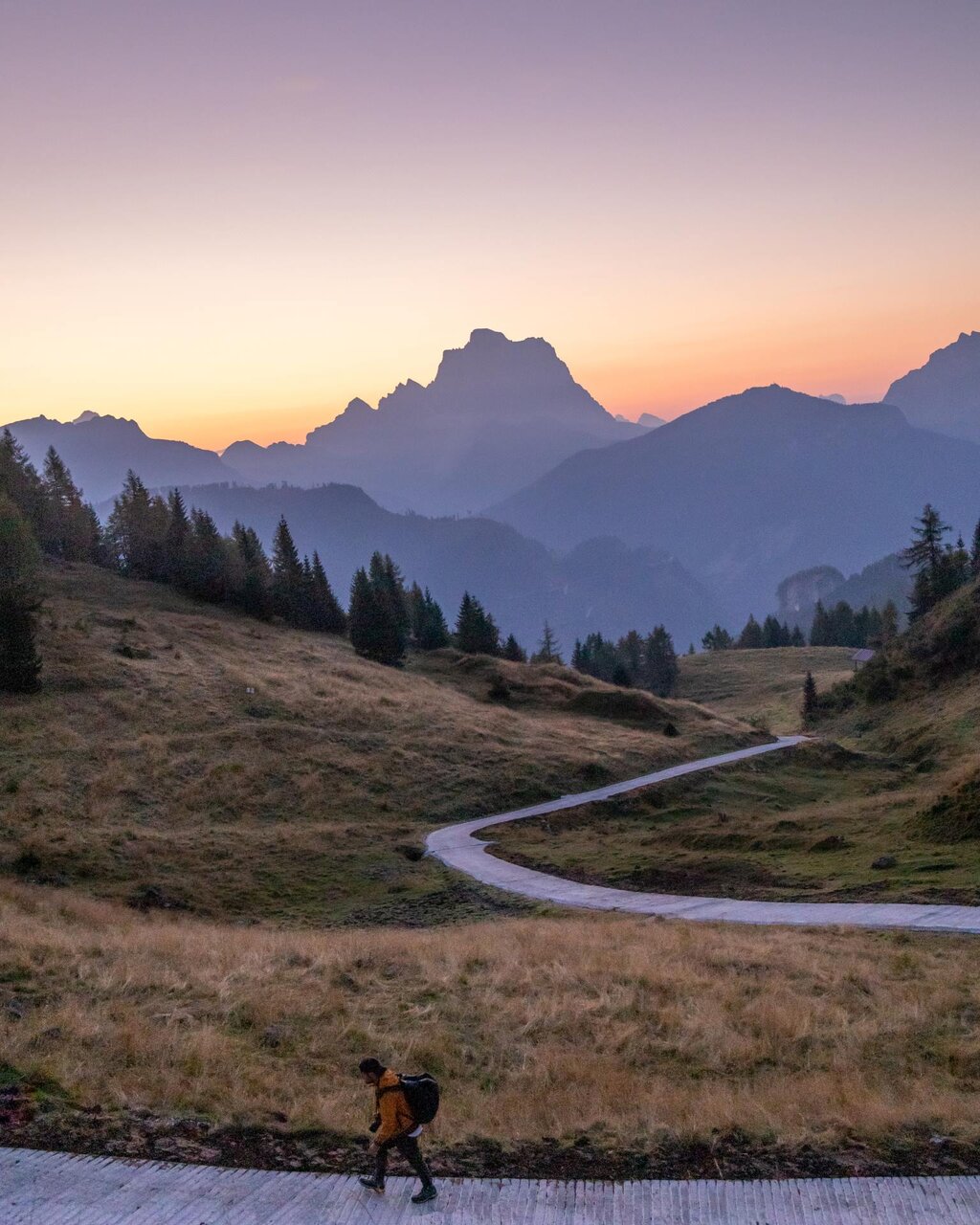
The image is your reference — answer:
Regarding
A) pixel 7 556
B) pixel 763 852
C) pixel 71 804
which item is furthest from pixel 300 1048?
pixel 7 556

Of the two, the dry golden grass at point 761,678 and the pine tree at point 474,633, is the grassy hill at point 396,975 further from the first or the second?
the dry golden grass at point 761,678

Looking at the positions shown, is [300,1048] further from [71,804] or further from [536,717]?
[536,717]

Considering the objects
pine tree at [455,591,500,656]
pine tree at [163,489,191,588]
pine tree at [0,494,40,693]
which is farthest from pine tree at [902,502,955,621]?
pine tree at [0,494,40,693]

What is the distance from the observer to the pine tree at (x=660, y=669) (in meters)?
130

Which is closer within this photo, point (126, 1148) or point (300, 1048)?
point (126, 1148)

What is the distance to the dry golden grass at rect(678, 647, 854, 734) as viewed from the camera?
104919 mm

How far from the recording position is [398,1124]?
779 centimetres

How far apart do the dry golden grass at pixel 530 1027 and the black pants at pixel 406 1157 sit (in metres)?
1.49

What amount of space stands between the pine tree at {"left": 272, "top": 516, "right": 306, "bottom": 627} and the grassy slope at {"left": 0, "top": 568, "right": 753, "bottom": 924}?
16.5m

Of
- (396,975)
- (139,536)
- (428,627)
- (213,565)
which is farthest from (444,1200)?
(139,536)

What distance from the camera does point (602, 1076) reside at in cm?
1121

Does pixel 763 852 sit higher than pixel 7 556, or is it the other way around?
pixel 7 556

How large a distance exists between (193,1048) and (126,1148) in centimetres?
308

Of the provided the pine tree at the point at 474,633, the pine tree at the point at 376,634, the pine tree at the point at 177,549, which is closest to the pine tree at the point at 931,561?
the pine tree at the point at 474,633
